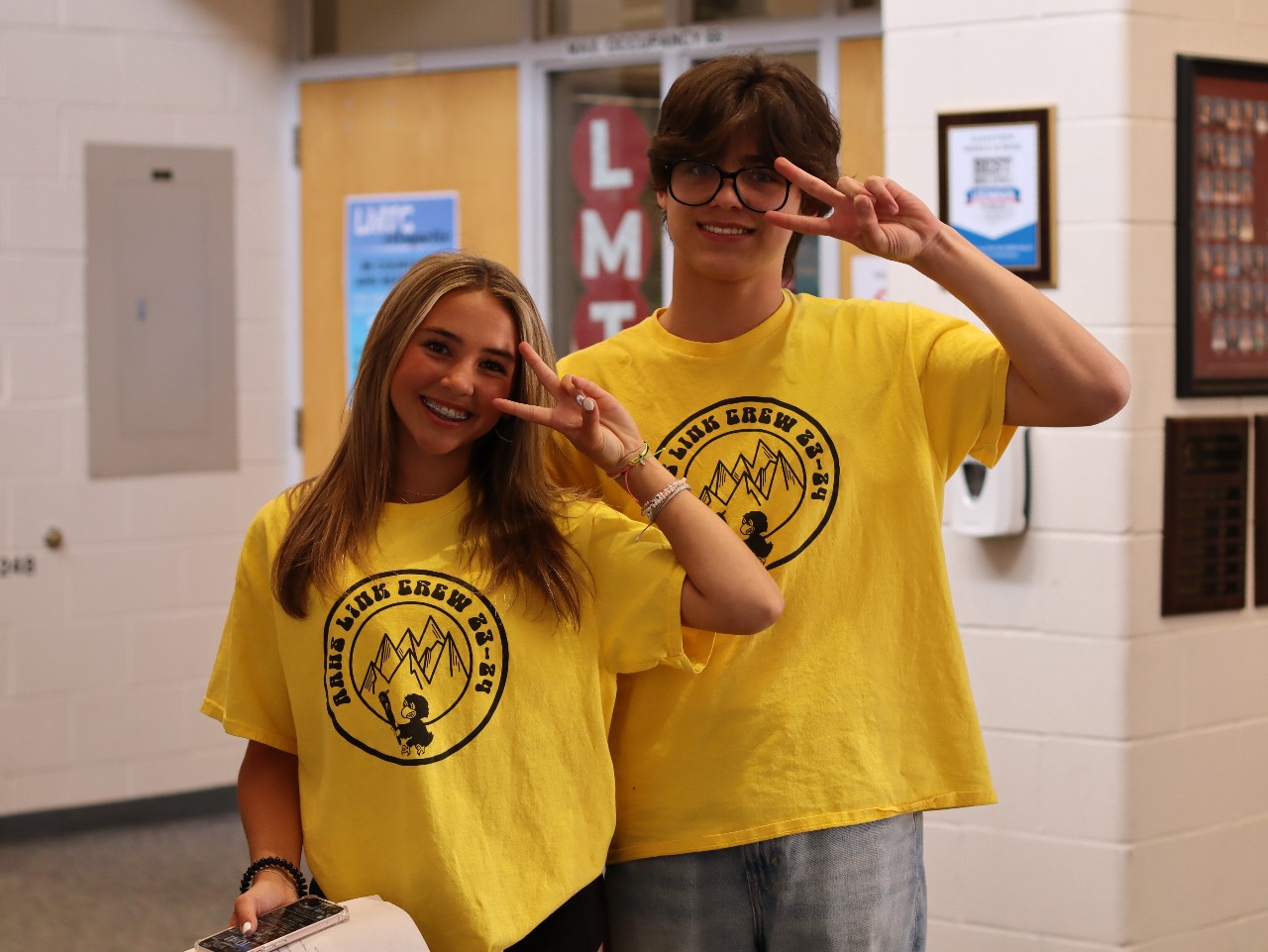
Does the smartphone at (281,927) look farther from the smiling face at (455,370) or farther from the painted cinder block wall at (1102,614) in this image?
the painted cinder block wall at (1102,614)

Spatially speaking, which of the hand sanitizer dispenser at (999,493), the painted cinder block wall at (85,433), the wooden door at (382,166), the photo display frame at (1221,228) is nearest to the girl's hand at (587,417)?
the hand sanitizer dispenser at (999,493)

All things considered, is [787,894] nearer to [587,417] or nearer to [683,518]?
[683,518]

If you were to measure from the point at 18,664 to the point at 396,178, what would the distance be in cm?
184

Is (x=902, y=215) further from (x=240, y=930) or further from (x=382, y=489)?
(x=240, y=930)

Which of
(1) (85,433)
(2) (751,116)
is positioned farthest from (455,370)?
(1) (85,433)

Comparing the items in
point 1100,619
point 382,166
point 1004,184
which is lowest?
point 1100,619

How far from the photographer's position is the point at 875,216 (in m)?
1.40

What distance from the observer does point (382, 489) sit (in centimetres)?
154

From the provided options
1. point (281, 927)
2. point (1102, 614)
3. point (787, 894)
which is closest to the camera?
point (281, 927)

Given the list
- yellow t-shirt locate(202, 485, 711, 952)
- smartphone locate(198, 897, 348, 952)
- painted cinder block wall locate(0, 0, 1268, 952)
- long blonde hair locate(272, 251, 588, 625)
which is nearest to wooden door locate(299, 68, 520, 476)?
painted cinder block wall locate(0, 0, 1268, 952)

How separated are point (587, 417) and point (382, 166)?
3508 mm

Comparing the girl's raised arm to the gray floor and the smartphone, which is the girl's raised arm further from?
the gray floor

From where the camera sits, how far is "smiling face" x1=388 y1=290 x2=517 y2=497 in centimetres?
152

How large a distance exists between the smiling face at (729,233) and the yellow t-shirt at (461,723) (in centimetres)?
28
